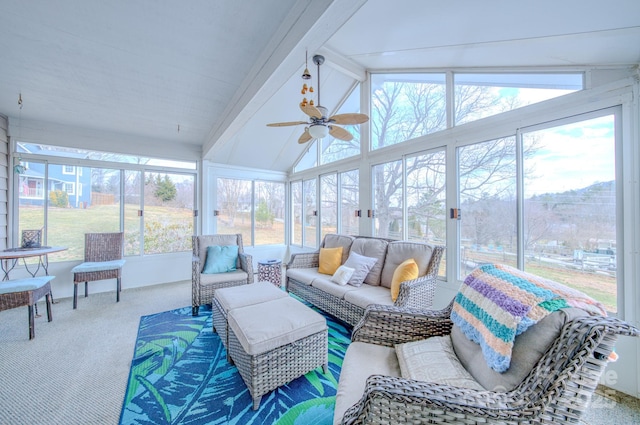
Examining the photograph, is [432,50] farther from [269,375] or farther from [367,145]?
[269,375]

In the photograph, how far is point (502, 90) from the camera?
2432 millimetres

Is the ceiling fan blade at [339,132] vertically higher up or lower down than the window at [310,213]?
higher up

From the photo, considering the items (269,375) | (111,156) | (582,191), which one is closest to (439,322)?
(269,375)

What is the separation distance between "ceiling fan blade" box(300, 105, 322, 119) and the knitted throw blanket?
1.84 meters

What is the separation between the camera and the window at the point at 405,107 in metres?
3.00

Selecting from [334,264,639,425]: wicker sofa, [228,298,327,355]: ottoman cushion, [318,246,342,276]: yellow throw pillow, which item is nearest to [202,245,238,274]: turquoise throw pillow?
[318,246,342,276]: yellow throw pillow

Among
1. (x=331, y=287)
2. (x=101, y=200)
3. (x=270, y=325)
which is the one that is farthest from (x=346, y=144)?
(x=101, y=200)

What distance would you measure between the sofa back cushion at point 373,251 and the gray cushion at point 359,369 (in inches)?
55.3

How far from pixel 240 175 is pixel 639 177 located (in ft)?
17.6

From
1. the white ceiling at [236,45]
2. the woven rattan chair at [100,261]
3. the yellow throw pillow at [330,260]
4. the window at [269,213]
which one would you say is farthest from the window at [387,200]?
the woven rattan chair at [100,261]

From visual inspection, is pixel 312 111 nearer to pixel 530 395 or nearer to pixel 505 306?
pixel 505 306

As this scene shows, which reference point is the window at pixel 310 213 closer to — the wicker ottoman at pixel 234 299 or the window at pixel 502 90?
the wicker ottoman at pixel 234 299

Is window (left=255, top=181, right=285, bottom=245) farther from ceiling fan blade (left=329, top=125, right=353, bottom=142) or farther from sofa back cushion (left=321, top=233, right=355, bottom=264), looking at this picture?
ceiling fan blade (left=329, top=125, right=353, bottom=142)

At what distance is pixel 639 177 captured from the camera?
5.60 feet
